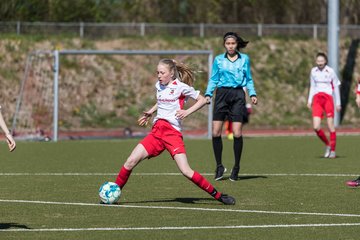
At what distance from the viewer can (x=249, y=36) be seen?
42.9 m

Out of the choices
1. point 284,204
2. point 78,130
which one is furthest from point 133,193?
point 78,130

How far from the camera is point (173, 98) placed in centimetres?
1232

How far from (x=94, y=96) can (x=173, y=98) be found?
2530 cm

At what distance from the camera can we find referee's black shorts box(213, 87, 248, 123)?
15516mm

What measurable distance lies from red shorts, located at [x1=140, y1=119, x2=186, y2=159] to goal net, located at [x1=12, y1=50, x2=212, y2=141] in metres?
18.5

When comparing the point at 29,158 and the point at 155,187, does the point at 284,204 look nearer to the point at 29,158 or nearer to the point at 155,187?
the point at 155,187

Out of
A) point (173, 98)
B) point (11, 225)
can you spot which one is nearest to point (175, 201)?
point (173, 98)

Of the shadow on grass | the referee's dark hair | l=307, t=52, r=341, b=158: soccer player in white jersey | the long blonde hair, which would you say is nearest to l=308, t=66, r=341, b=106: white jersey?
l=307, t=52, r=341, b=158: soccer player in white jersey

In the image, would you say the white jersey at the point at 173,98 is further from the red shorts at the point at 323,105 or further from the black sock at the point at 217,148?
the red shorts at the point at 323,105

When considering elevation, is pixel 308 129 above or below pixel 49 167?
below

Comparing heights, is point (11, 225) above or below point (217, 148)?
above

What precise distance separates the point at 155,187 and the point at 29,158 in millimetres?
7126

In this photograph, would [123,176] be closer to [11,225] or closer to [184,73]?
[184,73]

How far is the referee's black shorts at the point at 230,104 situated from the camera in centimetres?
1552
